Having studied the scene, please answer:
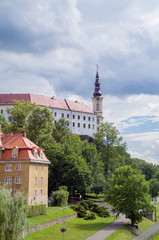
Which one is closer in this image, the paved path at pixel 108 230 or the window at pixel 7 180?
the paved path at pixel 108 230

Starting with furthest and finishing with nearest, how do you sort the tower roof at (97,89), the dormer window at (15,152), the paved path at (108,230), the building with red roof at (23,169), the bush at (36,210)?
1. the tower roof at (97,89)
2. the dormer window at (15,152)
3. the building with red roof at (23,169)
4. the bush at (36,210)
5. the paved path at (108,230)

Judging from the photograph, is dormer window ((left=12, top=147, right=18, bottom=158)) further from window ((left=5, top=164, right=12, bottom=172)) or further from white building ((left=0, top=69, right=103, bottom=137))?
white building ((left=0, top=69, right=103, bottom=137))

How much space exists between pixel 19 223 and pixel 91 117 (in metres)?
95.7

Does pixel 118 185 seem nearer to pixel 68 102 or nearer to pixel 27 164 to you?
pixel 27 164

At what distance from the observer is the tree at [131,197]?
131 ft

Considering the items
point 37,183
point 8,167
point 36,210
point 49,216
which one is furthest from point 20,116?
point 36,210

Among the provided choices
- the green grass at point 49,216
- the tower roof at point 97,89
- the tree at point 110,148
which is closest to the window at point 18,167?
the green grass at point 49,216

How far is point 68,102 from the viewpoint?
116 m

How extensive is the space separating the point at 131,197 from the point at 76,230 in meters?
10.0

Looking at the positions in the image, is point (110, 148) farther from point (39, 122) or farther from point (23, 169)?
point (23, 169)

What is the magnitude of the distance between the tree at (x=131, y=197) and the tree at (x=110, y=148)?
103 ft

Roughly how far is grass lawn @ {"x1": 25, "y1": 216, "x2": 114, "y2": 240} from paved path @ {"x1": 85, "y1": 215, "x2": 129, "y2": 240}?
2.26ft

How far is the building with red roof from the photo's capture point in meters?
42.2

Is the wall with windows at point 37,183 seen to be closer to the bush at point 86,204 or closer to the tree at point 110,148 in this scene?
the bush at point 86,204
